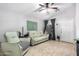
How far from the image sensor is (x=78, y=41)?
1430 millimetres

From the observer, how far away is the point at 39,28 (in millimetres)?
1533

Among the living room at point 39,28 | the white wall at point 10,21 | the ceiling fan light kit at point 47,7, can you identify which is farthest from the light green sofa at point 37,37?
the ceiling fan light kit at point 47,7

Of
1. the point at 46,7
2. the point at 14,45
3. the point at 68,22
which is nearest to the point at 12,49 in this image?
the point at 14,45

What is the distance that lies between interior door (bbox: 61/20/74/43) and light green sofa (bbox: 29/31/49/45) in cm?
29

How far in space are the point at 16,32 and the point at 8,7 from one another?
1.39ft

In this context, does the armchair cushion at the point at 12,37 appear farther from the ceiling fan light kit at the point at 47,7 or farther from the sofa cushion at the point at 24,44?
the ceiling fan light kit at the point at 47,7

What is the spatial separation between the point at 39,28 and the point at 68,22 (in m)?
0.50

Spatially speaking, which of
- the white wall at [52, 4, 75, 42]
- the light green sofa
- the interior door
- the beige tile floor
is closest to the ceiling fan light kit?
the white wall at [52, 4, 75, 42]

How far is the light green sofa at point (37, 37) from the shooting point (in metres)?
1.51

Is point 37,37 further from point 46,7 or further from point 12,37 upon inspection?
point 46,7

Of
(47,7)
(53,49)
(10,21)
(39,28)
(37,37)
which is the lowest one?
(53,49)

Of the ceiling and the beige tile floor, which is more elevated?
the ceiling

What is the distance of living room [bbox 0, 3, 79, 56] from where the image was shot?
1.43 m

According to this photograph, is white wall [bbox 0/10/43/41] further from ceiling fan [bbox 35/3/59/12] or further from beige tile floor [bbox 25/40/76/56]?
beige tile floor [bbox 25/40/76/56]
